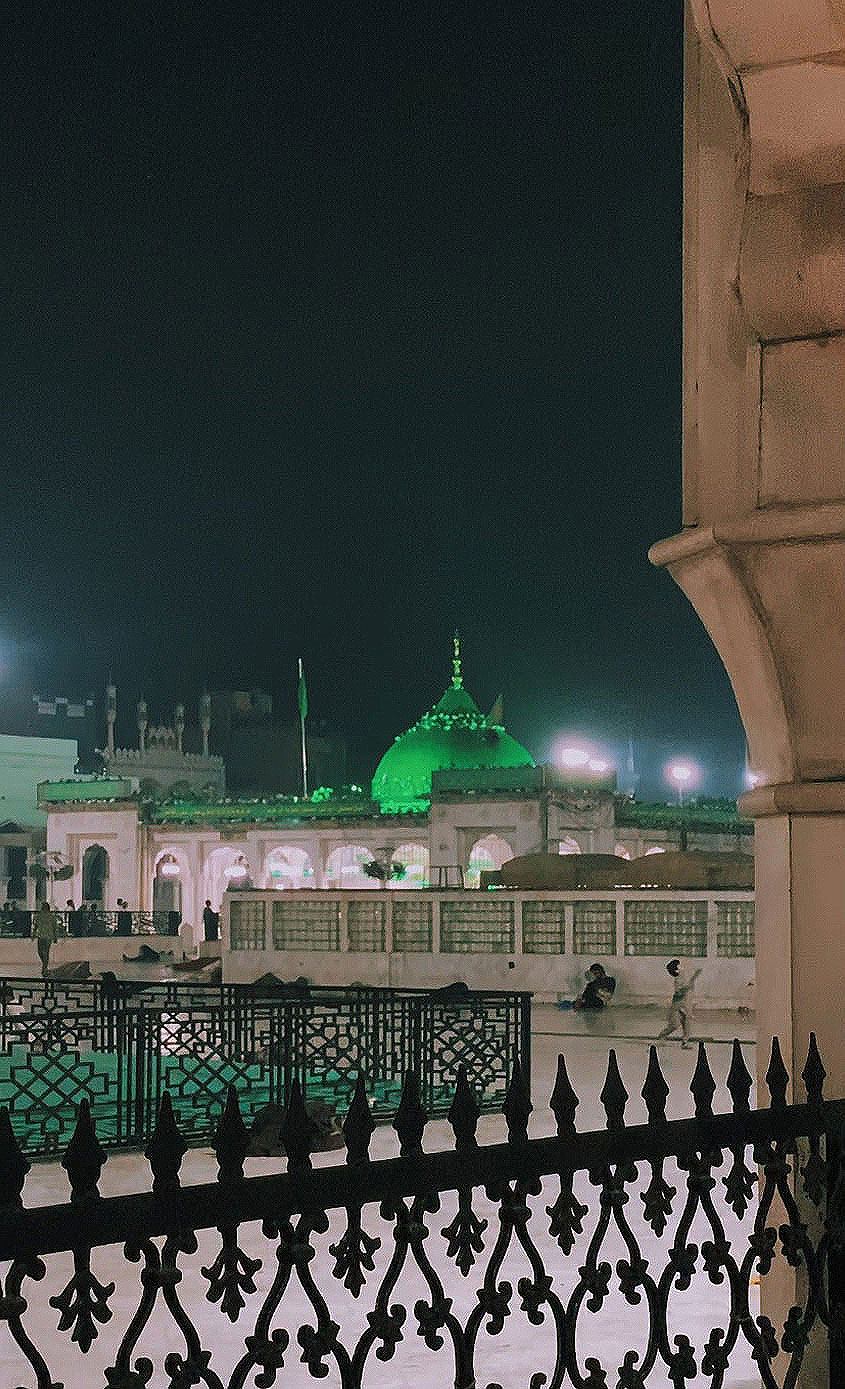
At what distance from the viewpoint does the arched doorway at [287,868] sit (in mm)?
52719

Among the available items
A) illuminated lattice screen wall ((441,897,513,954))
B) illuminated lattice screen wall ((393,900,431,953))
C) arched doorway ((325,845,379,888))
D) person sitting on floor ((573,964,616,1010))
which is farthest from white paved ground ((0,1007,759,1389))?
arched doorway ((325,845,379,888))

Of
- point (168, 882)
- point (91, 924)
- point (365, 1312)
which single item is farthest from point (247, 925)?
point (168, 882)

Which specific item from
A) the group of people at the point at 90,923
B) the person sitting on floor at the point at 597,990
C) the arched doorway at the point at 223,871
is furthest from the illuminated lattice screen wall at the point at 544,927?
the arched doorway at the point at 223,871

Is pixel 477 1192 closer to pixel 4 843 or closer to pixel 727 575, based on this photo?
pixel 727 575

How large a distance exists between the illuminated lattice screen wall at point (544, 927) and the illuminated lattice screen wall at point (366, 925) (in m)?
2.74

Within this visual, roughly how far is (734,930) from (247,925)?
9.51 m

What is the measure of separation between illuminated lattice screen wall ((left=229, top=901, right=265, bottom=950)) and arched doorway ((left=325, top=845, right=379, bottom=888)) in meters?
19.9

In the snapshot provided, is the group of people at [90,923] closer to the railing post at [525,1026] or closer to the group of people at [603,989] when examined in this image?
the group of people at [603,989]

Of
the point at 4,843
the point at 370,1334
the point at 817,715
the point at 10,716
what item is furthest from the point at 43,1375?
the point at 10,716

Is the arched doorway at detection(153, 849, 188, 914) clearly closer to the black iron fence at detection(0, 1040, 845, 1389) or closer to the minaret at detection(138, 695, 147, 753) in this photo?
the minaret at detection(138, 695, 147, 753)

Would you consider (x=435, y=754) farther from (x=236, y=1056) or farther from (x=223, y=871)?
(x=236, y=1056)

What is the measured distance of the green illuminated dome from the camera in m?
51.9

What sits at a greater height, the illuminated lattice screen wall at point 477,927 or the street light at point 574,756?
the street light at point 574,756

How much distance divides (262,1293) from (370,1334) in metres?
5.01
